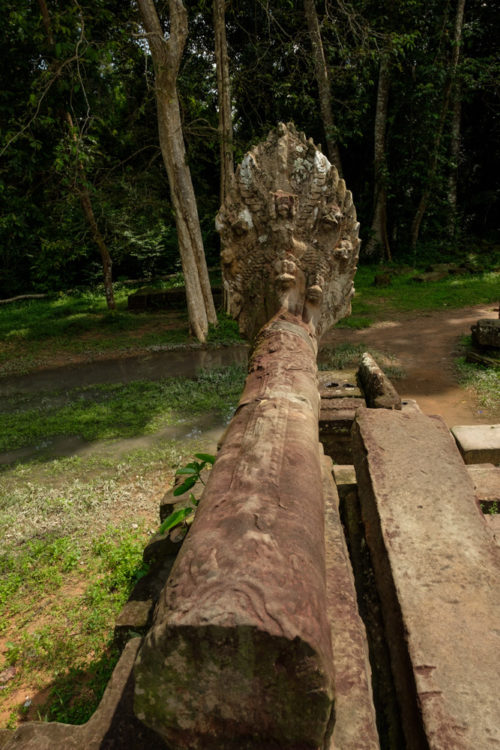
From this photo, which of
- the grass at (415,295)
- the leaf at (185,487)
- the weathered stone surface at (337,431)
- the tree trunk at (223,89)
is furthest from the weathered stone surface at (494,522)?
the tree trunk at (223,89)

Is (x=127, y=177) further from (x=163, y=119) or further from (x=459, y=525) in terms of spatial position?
(x=459, y=525)

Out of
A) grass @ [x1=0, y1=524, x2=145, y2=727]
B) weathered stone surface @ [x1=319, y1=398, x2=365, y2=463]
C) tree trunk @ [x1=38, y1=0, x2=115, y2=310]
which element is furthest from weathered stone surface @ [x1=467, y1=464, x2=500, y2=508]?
tree trunk @ [x1=38, y1=0, x2=115, y2=310]

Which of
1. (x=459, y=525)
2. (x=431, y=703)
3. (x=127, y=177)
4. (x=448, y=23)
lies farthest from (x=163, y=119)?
(x=448, y=23)

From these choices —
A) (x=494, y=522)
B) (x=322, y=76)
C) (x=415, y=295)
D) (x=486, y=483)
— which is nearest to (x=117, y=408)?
(x=486, y=483)

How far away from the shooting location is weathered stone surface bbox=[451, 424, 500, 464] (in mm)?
3338

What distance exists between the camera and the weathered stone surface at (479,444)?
3338 mm

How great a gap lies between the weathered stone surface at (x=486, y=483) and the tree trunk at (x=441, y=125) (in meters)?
12.7

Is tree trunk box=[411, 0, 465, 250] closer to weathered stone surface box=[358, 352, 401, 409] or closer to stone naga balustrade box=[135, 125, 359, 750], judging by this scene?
weathered stone surface box=[358, 352, 401, 409]

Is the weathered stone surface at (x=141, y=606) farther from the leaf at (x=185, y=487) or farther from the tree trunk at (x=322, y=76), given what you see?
the tree trunk at (x=322, y=76)

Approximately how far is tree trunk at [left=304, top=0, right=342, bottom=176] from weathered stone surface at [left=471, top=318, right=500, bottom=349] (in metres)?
6.95

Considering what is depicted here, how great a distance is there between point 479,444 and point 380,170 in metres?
12.0

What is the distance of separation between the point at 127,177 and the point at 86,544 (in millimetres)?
8186

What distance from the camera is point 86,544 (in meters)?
3.13

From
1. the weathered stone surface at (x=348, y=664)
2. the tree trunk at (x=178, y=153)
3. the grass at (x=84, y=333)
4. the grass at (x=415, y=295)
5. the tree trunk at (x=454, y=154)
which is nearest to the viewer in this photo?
the weathered stone surface at (x=348, y=664)
